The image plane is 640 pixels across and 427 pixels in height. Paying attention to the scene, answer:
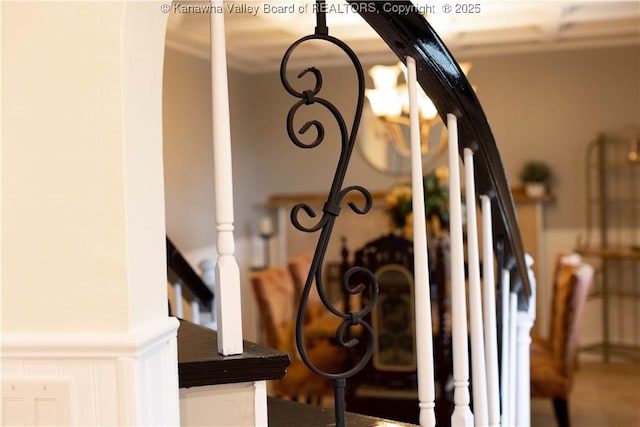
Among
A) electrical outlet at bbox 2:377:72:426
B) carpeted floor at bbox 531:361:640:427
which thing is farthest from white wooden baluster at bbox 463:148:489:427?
carpeted floor at bbox 531:361:640:427

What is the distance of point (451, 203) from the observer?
1.37 metres

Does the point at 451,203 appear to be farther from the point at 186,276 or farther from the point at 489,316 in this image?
the point at 186,276

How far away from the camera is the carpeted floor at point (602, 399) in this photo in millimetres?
4512

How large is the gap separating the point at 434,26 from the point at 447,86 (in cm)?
356

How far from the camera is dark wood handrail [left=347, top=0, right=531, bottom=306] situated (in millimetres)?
1206

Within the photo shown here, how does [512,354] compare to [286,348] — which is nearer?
[512,354]

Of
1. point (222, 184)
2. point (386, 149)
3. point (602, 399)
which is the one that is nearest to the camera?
point (222, 184)

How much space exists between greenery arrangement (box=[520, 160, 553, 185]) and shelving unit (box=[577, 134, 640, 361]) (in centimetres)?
32

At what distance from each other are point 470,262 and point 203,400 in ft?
2.01

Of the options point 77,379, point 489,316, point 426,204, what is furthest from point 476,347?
point 426,204

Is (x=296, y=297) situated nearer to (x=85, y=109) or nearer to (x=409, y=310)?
(x=409, y=310)

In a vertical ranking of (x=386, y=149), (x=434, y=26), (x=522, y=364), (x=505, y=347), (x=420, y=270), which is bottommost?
(x=522, y=364)

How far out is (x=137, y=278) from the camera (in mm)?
1078

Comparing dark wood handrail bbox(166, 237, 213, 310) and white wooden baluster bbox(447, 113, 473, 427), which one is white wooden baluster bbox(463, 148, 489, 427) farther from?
dark wood handrail bbox(166, 237, 213, 310)
